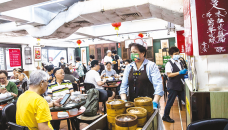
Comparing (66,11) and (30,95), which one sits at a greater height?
(66,11)

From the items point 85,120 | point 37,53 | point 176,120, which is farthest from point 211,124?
point 37,53

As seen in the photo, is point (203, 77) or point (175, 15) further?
A: point (175, 15)

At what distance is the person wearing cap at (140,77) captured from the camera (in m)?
2.06

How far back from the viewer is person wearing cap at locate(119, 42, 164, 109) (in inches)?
81.0

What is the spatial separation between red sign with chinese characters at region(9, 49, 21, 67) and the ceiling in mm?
5659

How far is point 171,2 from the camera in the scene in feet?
10.6

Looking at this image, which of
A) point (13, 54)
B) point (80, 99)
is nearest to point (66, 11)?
point (80, 99)

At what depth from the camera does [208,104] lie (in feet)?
5.38

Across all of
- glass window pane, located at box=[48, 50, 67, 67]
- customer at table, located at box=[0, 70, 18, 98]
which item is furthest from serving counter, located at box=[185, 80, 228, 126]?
glass window pane, located at box=[48, 50, 67, 67]

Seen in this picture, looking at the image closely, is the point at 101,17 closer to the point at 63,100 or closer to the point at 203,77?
the point at 63,100

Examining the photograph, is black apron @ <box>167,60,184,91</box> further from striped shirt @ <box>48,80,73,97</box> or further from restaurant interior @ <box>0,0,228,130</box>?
striped shirt @ <box>48,80,73,97</box>

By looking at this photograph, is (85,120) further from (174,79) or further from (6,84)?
(6,84)

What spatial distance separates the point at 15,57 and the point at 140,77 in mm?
10521

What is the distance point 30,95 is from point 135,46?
55.4 inches
